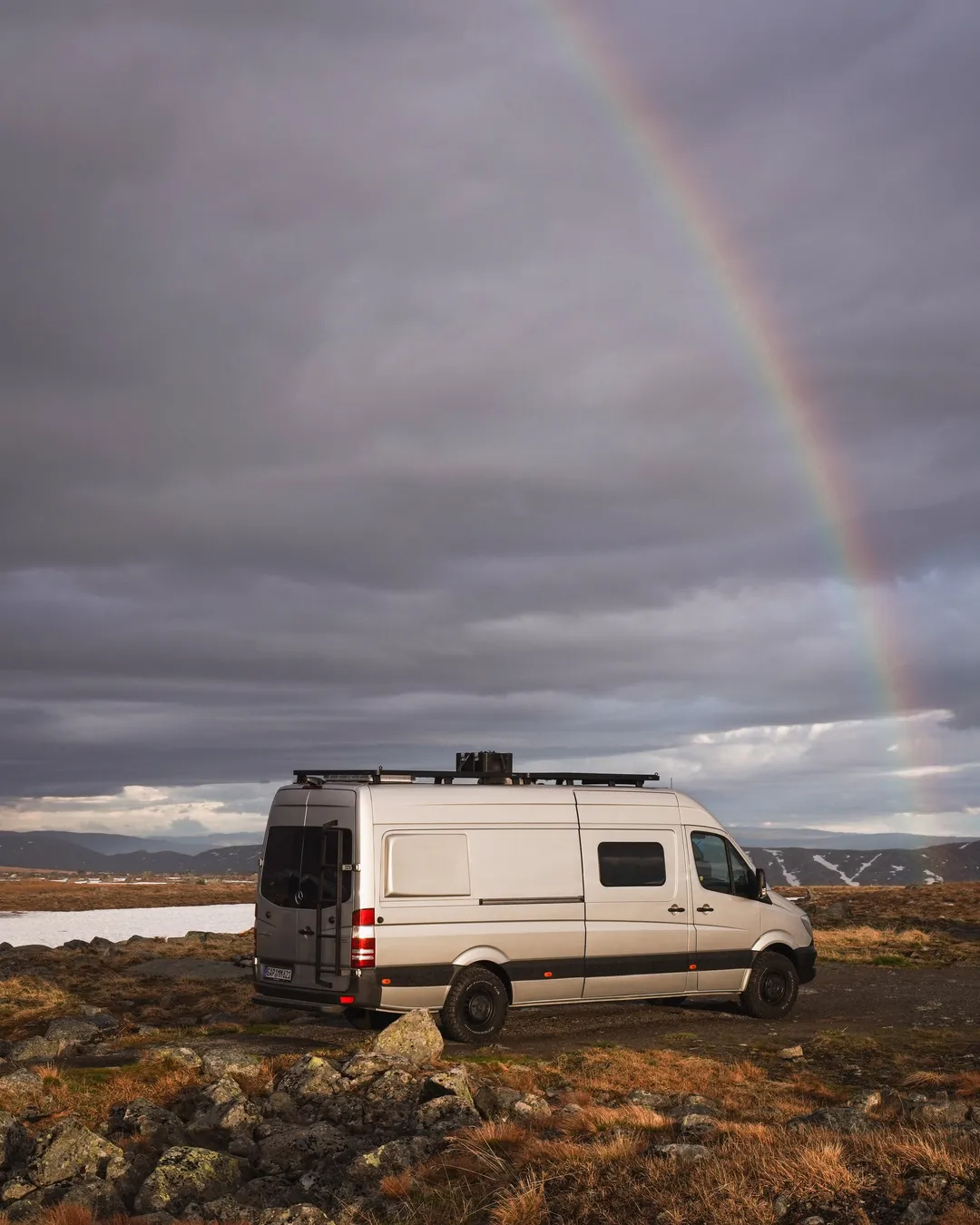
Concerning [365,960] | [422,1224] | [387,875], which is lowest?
[422,1224]

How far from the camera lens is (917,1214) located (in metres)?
6.99

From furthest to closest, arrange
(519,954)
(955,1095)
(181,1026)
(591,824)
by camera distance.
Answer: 1. (181,1026)
2. (591,824)
3. (519,954)
4. (955,1095)

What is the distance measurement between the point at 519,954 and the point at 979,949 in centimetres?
1779

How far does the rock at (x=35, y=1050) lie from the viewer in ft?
46.5

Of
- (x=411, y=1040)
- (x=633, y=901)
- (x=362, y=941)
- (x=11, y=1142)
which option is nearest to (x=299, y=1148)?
(x=11, y=1142)

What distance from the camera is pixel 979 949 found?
28797 mm

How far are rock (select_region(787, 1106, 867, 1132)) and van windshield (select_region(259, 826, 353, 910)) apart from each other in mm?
6532

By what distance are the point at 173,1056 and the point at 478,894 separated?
4283 millimetres

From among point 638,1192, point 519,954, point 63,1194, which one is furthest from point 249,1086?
point 638,1192

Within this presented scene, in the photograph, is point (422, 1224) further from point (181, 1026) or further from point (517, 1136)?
point (181, 1026)

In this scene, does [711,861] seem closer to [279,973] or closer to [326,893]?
[326,893]

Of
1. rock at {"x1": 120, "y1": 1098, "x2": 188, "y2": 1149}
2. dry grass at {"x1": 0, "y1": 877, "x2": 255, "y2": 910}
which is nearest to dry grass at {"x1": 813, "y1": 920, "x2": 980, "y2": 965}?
rock at {"x1": 120, "y1": 1098, "x2": 188, "y2": 1149}

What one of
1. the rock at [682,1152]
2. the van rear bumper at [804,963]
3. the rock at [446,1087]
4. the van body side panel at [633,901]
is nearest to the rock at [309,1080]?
the rock at [446,1087]

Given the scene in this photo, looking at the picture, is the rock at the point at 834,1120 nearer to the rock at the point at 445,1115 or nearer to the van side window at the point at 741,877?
the rock at the point at 445,1115
